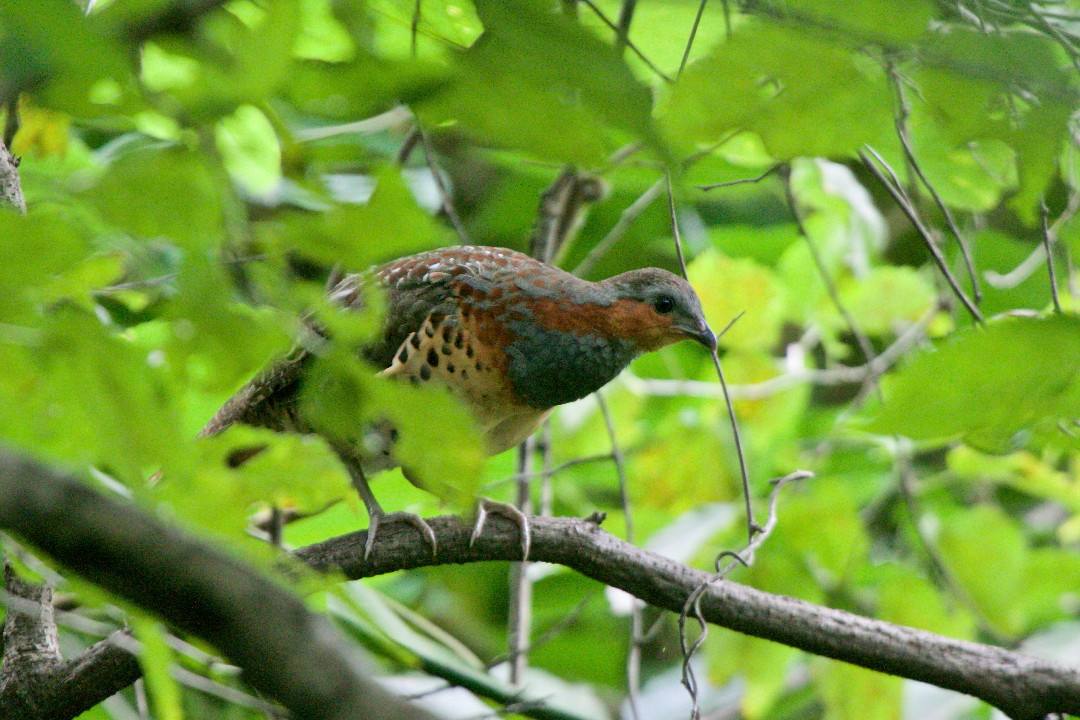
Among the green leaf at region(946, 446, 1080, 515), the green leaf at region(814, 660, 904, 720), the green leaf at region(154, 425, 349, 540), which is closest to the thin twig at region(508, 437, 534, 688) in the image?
the green leaf at region(814, 660, 904, 720)

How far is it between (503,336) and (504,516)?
1.46 ft

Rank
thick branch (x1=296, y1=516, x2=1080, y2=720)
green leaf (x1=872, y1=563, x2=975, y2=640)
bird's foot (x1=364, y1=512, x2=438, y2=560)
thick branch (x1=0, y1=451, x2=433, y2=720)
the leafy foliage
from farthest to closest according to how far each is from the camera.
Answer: green leaf (x1=872, y1=563, x2=975, y2=640), bird's foot (x1=364, y1=512, x2=438, y2=560), thick branch (x1=296, y1=516, x2=1080, y2=720), the leafy foliage, thick branch (x1=0, y1=451, x2=433, y2=720)

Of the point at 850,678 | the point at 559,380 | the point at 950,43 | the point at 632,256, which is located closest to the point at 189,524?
the point at 950,43

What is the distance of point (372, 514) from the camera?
2604 millimetres

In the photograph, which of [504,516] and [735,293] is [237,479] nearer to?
[504,516]

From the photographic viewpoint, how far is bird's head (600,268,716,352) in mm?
2662

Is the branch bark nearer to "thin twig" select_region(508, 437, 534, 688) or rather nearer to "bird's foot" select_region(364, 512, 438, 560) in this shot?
"bird's foot" select_region(364, 512, 438, 560)

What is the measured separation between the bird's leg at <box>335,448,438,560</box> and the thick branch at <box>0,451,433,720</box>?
166 centimetres

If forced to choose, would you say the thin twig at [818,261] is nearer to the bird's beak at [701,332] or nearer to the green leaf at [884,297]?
the bird's beak at [701,332]

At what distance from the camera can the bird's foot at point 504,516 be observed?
242cm

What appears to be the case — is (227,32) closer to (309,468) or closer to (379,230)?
(379,230)

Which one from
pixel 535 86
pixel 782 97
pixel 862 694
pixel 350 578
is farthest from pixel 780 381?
pixel 535 86

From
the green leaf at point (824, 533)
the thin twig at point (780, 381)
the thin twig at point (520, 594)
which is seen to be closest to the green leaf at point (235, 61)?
the thin twig at point (520, 594)

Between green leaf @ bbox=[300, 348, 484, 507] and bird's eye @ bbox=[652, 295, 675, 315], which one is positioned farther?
bird's eye @ bbox=[652, 295, 675, 315]
